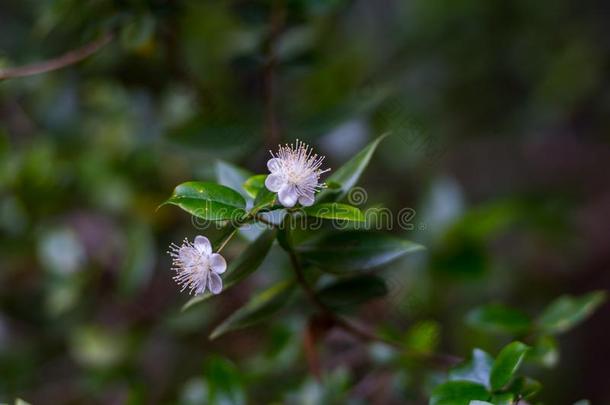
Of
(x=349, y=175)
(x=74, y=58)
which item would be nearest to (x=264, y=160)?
(x=74, y=58)

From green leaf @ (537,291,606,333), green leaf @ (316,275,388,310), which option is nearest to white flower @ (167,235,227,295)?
green leaf @ (316,275,388,310)

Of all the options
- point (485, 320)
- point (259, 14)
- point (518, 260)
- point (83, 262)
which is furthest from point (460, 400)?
point (518, 260)

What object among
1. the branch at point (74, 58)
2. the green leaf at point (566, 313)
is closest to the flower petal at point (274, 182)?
the green leaf at point (566, 313)

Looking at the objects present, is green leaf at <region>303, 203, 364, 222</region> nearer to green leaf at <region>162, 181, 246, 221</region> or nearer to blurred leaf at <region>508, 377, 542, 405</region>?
green leaf at <region>162, 181, 246, 221</region>

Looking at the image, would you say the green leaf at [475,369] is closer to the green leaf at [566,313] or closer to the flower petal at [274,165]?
the green leaf at [566,313]

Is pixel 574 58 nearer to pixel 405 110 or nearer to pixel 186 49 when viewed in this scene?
pixel 405 110
